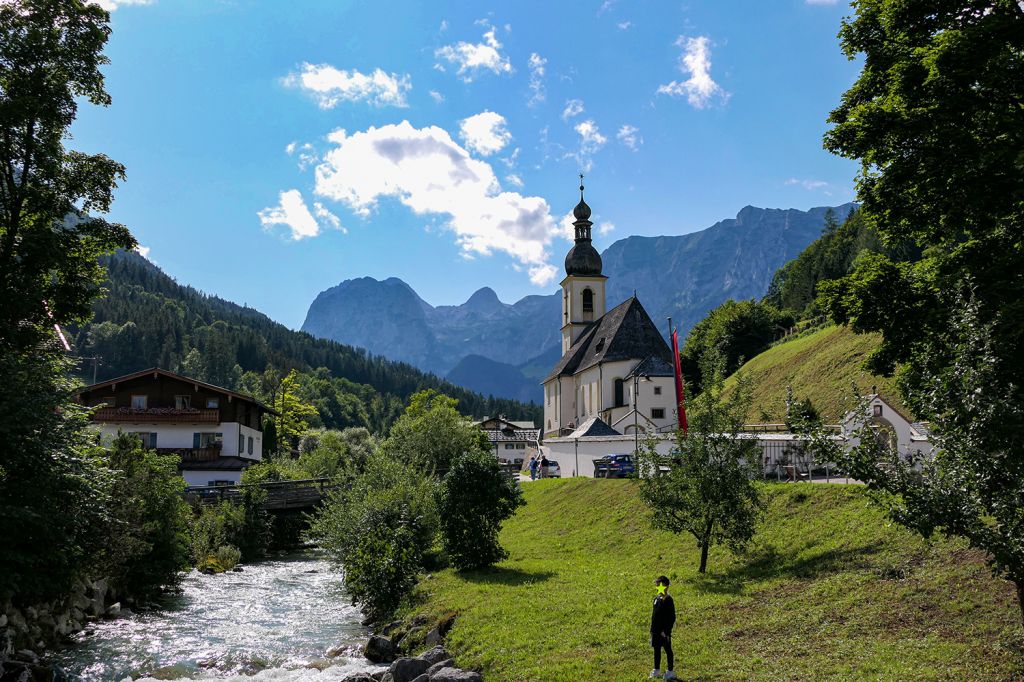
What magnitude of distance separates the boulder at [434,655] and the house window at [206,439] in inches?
1707

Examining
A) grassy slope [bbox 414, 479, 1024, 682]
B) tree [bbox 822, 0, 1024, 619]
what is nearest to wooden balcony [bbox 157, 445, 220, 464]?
grassy slope [bbox 414, 479, 1024, 682]

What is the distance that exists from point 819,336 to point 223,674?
70684 millimetres

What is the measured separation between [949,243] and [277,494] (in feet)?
125

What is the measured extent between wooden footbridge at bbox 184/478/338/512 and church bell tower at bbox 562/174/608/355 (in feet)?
156

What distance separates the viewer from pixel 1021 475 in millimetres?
10047

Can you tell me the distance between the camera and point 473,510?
78.6 feet

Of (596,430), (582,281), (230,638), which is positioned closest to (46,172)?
(230,638)

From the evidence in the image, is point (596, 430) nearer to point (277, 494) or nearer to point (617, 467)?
point (617, 467)

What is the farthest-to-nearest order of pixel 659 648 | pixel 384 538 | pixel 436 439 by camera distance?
pixel 436 439 → pixel 384 538 → pixel 659 648

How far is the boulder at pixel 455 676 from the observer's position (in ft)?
45.0

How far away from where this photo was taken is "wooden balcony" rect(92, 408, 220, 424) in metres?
53.2

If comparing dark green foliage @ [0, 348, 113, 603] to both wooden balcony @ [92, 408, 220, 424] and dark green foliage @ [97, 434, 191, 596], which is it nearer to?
dark green foliage @ [97, 434, 191, 596]

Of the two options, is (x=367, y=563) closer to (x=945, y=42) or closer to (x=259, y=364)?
(x=945, y=42)

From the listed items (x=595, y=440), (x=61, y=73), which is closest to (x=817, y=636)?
(x=61, y=73)
